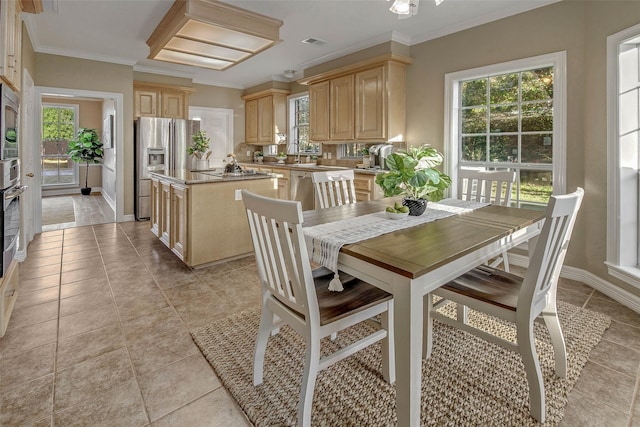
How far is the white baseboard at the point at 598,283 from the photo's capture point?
254cm

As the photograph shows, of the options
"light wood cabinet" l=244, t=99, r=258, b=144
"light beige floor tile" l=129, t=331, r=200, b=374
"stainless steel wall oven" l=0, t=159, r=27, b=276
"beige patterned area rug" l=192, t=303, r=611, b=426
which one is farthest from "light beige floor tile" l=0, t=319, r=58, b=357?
"light wood cabinet" l=244, t=99, r=258, b=144

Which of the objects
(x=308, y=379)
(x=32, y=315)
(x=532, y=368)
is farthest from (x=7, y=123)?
(x=532, y=368)

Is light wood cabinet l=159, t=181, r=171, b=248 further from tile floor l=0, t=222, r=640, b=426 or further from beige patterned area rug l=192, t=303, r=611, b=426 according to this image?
beige patterned area rug l=192, t=303, r=611, b=426

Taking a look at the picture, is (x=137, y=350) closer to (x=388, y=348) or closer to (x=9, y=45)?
(x=388, y=348)

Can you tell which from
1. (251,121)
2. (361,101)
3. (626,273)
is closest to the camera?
(626,273)

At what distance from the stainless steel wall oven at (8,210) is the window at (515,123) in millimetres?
3934

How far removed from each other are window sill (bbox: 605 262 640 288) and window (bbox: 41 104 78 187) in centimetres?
1054

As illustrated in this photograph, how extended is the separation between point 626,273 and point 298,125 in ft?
17.7

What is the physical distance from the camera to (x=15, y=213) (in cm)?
248

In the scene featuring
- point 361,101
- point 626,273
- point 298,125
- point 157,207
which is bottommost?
point 626,273

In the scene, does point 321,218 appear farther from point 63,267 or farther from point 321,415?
point 63,267

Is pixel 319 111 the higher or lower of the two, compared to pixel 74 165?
higher

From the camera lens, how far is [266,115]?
6.84 metres

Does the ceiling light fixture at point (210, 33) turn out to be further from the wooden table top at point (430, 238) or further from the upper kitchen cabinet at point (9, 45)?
the wooden table top at point (430, 238)
